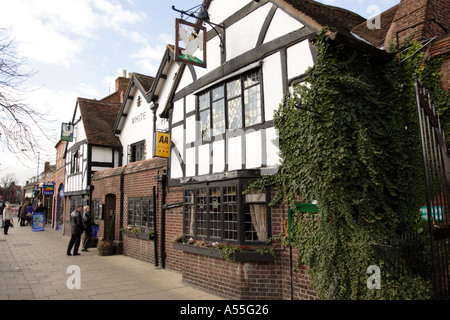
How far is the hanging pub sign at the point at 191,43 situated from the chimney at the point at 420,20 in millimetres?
4274

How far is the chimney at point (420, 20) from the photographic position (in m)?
6.35

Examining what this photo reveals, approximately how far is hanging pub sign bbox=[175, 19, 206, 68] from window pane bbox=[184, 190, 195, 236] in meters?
3.32

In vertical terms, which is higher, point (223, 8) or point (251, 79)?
point (223, 8)

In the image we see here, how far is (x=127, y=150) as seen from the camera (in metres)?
15.7

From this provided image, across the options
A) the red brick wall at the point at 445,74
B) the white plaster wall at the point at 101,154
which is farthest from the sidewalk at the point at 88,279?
the red brick wall at the point at 445,74

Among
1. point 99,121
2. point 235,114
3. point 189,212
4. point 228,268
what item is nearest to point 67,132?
point 99,121

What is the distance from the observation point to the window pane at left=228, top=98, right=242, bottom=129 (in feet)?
24.1

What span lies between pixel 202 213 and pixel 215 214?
1.80ft

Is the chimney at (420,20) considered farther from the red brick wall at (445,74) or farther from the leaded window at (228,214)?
the leaded window at (228,214)

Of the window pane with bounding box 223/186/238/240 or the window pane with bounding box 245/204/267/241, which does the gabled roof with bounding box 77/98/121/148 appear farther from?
the window pane with bounding box 245/204/267/241

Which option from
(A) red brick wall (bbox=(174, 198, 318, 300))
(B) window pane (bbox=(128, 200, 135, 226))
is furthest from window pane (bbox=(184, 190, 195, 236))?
(B) window pane (bbox=(128, 200, 135, 226))

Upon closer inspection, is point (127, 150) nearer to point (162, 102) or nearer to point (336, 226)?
point (162, 102)

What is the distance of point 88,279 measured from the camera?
26.8 feet

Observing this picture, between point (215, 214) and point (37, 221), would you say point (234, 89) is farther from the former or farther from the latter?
point (37, 221)
